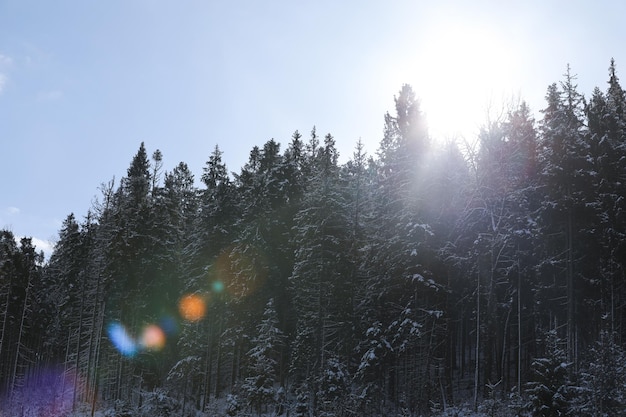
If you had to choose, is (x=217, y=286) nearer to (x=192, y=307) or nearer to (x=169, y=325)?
(x=192, y=307)

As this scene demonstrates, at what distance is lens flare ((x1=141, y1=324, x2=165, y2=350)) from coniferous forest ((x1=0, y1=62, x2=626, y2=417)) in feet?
0.61

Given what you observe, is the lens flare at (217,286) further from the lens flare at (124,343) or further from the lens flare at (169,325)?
the lens flare at (124,343)

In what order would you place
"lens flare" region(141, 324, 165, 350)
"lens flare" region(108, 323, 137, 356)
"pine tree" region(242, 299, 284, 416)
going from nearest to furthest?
"pine tree" region(242, 299, 284, 416), "lens flare" region(108, 323, 137, 356), "lens flare" region(141, 324, 165, 350)

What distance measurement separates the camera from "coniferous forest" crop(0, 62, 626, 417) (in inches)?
1207

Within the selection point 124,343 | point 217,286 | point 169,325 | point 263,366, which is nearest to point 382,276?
point 263,366

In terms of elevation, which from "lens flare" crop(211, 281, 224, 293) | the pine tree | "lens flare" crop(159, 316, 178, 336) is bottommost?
the pine tree

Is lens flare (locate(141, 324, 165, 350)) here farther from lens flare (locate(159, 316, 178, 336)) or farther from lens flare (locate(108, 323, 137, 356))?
lens flare (locate(108, 323, 137, 356))

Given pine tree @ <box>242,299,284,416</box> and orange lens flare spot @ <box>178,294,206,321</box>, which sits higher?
orange lens flare spot @ <box>178,294,206,321</box>

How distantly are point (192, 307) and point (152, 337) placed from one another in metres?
4.62

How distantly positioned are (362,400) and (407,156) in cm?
1496

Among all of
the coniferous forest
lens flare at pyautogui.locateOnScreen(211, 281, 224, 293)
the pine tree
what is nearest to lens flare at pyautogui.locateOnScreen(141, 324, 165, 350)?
the coniferous forest

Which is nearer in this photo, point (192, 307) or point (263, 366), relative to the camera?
point (263, 366)

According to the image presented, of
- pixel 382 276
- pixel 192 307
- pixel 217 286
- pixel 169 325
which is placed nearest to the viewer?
pixel 382 276

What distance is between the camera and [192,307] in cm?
4288
